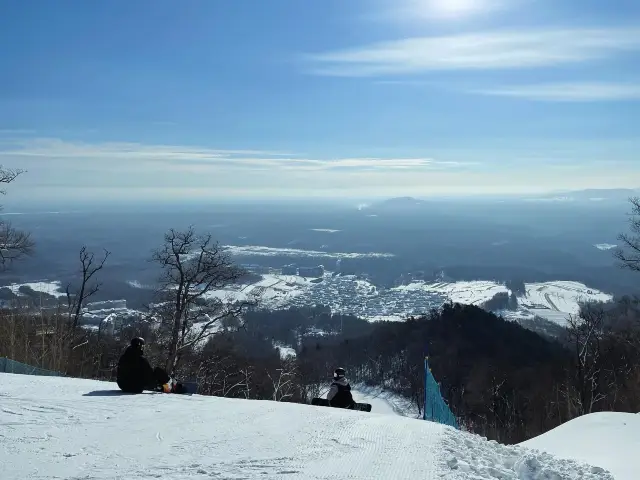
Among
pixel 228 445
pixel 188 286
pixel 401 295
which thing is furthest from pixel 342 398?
pixel 401 295

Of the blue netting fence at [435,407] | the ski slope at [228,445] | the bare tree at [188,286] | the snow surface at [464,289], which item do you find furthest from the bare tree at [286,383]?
the snow surface at [464,289]

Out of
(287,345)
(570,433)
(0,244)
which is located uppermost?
(0,244)

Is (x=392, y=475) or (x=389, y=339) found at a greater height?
(x=392, y=475)

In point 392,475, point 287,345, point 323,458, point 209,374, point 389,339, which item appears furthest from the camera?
point 287,345

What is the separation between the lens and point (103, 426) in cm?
645

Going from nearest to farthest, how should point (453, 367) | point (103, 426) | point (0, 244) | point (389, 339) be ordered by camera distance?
point (103, 426)
point (0, 244)
point (453, 367)
point (389, 339)

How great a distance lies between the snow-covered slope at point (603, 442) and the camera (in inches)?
288

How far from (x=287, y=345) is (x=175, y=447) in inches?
2310

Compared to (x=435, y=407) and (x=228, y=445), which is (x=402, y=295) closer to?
(x=435, y=407)

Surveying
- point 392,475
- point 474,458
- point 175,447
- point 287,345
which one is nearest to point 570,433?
point 474,458

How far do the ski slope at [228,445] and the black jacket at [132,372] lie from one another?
0.74 meters

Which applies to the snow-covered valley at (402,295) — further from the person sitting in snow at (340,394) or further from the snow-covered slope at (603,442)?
→ the snow-covered slope at (603,442)

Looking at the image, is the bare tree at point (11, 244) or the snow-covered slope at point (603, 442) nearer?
the snow-covered slope at point (603, 442)

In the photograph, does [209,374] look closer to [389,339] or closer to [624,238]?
[624,238]
